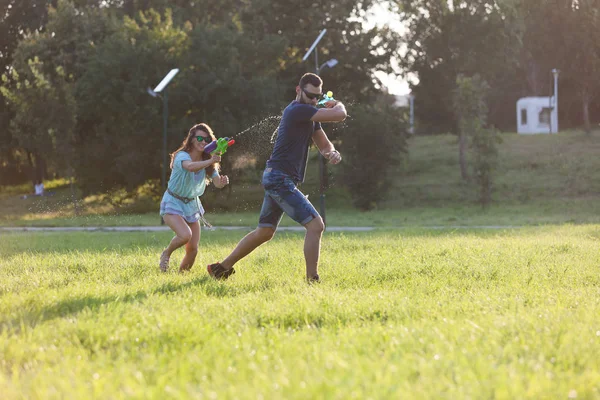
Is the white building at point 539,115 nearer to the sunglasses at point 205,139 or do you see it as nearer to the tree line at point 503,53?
the tree line at point 503,53

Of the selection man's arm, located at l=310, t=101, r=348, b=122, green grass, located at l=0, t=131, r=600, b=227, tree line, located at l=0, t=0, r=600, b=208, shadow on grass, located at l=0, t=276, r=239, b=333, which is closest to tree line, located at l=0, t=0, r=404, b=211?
tree line, located at l=0, t=0, r=600, b=208

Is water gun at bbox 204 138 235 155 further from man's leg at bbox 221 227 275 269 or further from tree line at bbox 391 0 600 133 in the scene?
tree line at bbox 391 0 600 133

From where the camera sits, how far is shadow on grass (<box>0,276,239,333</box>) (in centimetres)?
543

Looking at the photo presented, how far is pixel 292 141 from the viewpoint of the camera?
26.2 feet

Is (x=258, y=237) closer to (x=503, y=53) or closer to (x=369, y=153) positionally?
(x=369, y=153)

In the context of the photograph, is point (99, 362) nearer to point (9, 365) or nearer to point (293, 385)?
point (9, 365)

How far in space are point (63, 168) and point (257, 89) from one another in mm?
9338

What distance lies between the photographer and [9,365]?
438 centimetres

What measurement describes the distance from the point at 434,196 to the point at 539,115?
78.0 feet

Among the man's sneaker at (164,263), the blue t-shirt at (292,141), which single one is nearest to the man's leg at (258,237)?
the blue t-shirt at (292,141)

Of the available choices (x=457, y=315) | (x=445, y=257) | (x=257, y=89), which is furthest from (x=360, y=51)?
(x=457, y=315)

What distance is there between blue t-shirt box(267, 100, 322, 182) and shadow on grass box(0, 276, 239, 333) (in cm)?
137

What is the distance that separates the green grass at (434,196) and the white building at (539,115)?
30.7 ft

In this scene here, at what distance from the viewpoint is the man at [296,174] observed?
7.85 m
